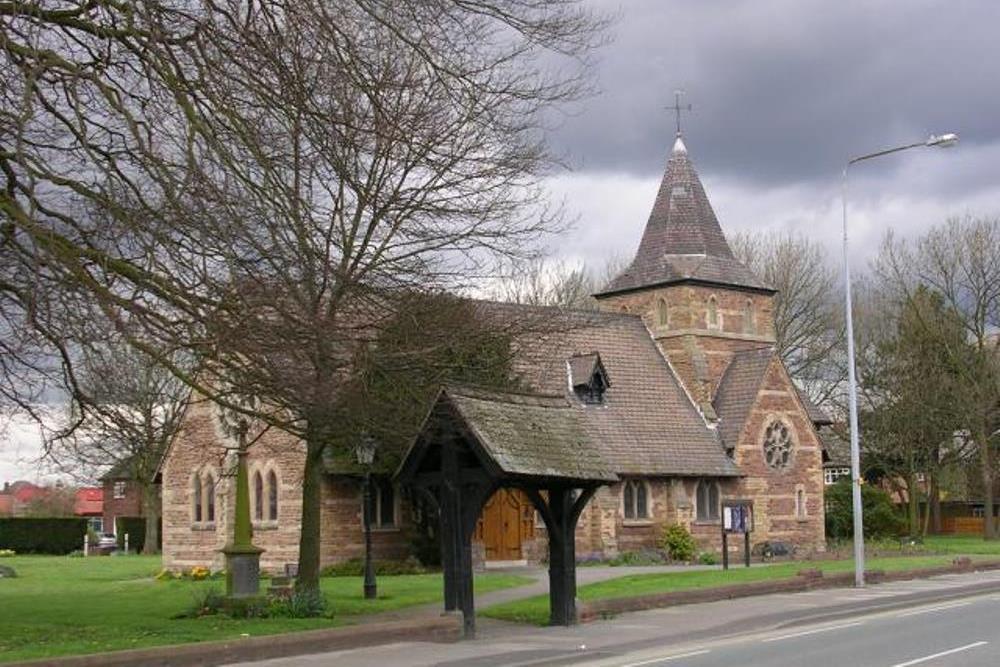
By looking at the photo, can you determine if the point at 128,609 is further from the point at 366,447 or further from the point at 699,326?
the point at 699,326

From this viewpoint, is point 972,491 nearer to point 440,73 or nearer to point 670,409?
point 670,409

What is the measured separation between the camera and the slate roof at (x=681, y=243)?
156 ft

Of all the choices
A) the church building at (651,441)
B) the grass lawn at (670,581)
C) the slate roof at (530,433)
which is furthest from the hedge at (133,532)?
the slate roof at (530,433)

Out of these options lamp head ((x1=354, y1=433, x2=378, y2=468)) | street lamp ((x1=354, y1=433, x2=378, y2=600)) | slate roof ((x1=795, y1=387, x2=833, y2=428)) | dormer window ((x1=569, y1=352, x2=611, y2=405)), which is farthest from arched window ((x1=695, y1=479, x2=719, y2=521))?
lamp head ((x1=354, y1=433, x2=378, y2=468))

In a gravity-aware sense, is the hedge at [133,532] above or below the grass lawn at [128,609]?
below

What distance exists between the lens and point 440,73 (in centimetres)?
1505

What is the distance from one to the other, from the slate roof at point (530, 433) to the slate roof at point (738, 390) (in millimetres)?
23588

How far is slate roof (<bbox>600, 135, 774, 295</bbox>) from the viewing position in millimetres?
47500

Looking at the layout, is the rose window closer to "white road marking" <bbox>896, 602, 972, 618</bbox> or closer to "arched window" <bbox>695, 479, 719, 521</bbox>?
"arched window" <bbox>695, 479, 719, 521</bbox>

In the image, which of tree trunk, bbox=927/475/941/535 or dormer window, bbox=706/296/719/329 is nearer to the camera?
dormer window, bbox=706/296/719/329

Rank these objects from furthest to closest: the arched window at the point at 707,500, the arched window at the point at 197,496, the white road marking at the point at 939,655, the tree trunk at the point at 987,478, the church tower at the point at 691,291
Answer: the tree trunk at the point at 987,478 < the church tower at the point at 691,291 < the arched window at the point at 707,500 < the arched window at the point at 197,496 < the white road marking at the point at 939,655

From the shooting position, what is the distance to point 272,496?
3769cm

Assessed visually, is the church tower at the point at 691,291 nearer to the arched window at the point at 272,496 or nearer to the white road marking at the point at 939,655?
the arched window at the point at 272,496

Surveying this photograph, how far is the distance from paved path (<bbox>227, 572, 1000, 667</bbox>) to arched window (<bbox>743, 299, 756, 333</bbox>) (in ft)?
71.4
